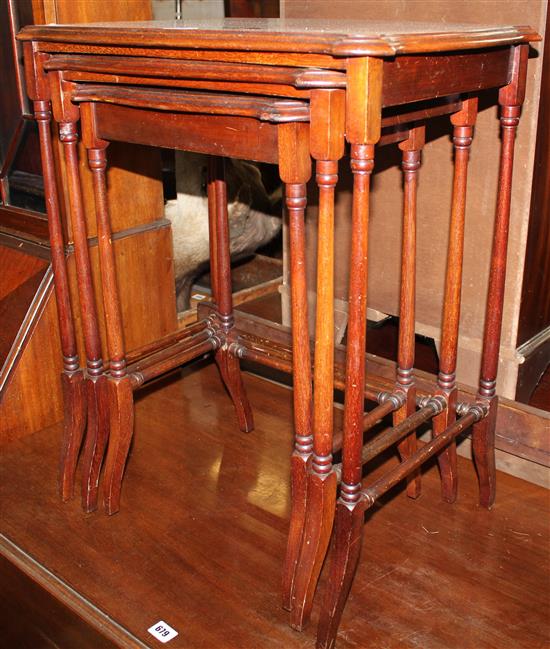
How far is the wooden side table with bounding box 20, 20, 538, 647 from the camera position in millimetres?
1209

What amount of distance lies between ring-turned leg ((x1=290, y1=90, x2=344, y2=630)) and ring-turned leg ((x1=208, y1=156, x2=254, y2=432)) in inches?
26.7

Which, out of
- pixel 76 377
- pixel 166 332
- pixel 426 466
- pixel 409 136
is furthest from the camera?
pixel 166 332

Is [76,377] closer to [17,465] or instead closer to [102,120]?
[17,465]

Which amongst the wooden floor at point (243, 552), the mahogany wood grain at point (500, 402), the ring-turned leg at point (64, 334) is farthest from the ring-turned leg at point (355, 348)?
the ring-turned leg at point (64, 334)

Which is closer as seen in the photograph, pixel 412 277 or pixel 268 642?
pixel 268 642

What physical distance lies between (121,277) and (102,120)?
777mm

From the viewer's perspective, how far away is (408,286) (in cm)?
170

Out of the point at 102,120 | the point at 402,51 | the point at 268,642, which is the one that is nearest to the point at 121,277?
the point at 102,120

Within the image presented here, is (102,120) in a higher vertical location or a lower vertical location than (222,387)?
higher

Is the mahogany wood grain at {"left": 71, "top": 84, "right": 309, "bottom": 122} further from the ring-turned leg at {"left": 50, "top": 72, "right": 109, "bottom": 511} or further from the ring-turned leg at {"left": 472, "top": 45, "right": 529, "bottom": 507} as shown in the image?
the ring-turned leg at {"left": 472, "top": 45, "right": 529, "bottom": 507}

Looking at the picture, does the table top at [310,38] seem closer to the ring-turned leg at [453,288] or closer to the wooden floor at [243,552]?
the ring-turned leg at [453,288]

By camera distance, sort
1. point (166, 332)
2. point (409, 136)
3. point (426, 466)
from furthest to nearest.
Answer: point (166, 332)
point (426, 466)
point (409, 136)

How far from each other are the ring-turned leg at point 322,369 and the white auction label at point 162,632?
216 millimetres

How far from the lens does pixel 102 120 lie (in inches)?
62.1
